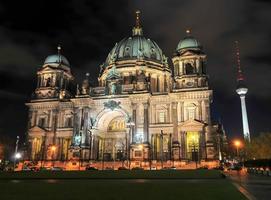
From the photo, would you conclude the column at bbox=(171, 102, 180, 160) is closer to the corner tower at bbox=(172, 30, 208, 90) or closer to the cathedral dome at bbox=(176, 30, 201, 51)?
the corner tower at bbox=(172, 30, 208, 90)

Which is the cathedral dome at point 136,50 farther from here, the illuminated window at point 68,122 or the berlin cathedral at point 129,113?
the illuminated window at point 68,122

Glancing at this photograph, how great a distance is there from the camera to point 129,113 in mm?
→ 72375

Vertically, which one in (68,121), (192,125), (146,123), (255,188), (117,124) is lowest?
(255,188)

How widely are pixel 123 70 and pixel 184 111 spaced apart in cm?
2550

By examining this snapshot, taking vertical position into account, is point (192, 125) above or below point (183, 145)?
above

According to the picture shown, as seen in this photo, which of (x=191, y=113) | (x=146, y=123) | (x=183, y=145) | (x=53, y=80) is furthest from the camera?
(x=53, y=80)

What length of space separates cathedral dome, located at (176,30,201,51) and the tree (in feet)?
102

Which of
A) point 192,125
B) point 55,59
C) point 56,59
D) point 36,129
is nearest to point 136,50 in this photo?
point 56,59

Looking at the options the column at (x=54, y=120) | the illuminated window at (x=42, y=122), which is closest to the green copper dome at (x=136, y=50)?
the column at (x=54, y=120)

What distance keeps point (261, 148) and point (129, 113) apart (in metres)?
36.4

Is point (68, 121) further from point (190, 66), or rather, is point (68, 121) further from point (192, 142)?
point (190, 66)

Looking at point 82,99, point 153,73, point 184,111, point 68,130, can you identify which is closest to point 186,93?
point 184,111

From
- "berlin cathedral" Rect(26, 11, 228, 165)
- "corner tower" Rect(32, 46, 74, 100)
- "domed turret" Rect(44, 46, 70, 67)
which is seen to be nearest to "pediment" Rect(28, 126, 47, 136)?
"berlin cathedral" Rect(26, 11, 228, 165)

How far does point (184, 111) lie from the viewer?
6850 cm
